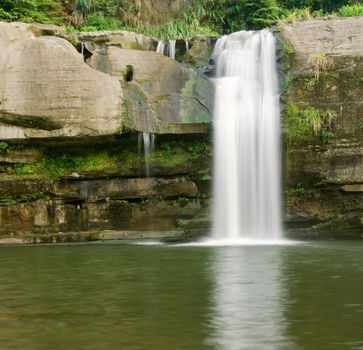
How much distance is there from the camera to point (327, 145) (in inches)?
698

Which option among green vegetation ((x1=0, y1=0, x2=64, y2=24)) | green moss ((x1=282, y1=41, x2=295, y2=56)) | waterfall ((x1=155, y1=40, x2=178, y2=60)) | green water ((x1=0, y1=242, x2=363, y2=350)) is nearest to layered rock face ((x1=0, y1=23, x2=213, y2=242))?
waterfall ((x1=155, y1=40, x2=178, y2=60))

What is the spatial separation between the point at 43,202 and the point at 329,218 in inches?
332

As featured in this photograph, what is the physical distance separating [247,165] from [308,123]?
2.13 m

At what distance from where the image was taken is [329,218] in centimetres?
1809

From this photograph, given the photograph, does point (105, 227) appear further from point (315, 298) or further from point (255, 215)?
point (315, 298)

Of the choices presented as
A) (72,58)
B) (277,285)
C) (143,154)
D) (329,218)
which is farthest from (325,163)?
(277,285)

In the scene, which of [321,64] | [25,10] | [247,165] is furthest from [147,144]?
[25,10]

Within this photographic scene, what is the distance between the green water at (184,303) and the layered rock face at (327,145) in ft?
19.1

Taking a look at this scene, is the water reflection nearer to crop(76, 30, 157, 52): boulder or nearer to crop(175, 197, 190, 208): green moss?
crop(175, 197, 190, 208): green moss

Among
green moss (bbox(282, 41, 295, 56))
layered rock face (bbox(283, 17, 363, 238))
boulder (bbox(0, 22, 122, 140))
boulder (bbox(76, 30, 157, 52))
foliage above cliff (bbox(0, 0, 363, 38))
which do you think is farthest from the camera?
foliage above cliff (bbox(0, 0, 363, 38))

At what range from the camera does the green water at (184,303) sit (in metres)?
5.43

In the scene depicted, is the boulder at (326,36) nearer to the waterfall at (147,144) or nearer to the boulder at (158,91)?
the boulder at (158,91)

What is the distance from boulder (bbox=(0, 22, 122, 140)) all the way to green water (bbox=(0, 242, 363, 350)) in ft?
19.5

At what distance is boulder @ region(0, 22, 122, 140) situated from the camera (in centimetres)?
1734
